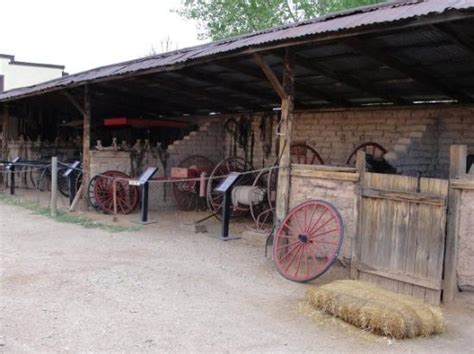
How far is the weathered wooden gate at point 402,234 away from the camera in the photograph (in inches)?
186

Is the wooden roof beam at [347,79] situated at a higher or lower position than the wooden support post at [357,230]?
higher

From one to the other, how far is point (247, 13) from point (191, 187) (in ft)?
51.7

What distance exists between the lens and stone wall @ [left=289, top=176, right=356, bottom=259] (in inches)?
224

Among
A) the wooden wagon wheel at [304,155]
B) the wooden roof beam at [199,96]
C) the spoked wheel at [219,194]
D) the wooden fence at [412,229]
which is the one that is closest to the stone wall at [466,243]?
the wooden fence at [412,229]

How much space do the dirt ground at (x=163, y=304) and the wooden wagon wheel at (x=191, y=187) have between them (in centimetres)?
307

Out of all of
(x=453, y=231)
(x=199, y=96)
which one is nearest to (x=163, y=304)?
(x=453, y=231)

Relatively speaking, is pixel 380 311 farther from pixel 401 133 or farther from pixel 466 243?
pixel 401 133

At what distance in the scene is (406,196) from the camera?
194 inches

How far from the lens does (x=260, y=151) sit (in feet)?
39.9

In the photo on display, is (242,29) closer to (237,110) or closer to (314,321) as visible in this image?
(237,110)

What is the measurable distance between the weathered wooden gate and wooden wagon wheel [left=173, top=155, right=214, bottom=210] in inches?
214

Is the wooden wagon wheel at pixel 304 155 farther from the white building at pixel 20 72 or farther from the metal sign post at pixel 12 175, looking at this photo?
the white building at pixel 20 72

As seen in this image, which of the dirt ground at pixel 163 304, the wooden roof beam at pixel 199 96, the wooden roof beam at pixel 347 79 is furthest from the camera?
→ the wooden roof beam at pixel 199 96

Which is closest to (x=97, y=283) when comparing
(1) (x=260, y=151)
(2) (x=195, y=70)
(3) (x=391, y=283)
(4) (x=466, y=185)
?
(3) (x=391, y=283)
